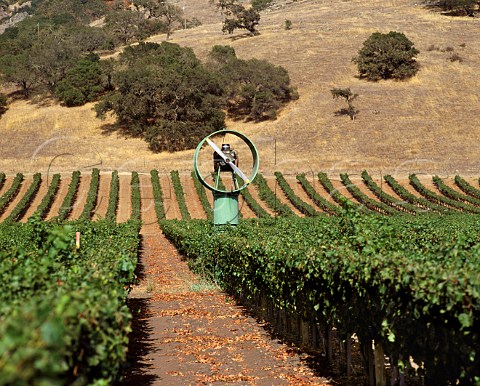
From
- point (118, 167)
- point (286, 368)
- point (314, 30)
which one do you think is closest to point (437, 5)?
point (314, 30)

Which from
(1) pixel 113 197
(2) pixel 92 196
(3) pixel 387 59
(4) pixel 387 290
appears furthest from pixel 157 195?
(4) pixel 387 290

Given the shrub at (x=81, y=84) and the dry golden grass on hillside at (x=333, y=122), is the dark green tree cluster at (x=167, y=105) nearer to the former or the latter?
the dry golden grass on hillside at (x=333, y=122)

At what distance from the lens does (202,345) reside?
15.6m

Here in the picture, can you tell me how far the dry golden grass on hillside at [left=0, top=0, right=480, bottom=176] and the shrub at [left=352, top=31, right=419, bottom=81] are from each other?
1.47m

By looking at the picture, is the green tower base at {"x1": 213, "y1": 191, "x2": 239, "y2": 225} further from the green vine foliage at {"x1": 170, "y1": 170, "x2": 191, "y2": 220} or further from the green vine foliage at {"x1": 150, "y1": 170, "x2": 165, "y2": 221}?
the green vine foliage at {"x1": 150, "y1": 170, "x2": 165, "y2": 221}

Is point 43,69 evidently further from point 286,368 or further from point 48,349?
point 48,349

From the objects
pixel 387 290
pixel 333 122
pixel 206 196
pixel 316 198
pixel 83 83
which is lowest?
pixel 316 198

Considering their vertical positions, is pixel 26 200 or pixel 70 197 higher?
pixel 26 200

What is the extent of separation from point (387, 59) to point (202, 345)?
8357 centimetres

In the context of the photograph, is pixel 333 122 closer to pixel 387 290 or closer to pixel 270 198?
pixel 270 198

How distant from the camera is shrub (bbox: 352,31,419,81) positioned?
308 feet

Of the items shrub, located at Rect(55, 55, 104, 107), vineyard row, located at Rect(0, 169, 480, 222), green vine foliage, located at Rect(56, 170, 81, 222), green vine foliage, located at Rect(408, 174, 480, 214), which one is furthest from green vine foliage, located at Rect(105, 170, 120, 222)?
shrub, located at Rect(55, 55, 104, 107)

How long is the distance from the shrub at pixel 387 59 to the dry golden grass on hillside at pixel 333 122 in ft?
4.84

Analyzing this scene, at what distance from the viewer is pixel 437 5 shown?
128 meters
